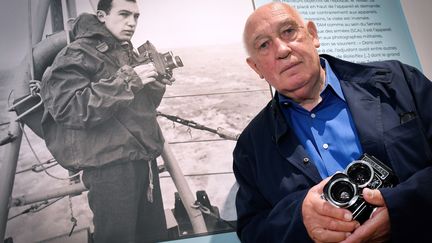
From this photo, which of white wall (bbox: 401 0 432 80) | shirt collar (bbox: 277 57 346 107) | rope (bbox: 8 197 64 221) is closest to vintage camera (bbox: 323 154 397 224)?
shirt collar (bbox: 277 57 346 107)

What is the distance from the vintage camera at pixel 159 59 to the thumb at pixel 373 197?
78cm

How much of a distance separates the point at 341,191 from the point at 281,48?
0.44m

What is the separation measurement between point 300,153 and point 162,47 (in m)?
0.66

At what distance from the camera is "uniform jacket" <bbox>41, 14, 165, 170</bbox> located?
1035mm

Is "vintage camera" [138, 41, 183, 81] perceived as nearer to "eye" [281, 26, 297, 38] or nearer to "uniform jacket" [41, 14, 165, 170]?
"uniform jacket" [41, 14, 165, 170]

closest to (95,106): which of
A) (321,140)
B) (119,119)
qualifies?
(119,119)

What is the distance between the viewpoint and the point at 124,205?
103cm

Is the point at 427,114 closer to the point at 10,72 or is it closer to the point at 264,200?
the point at 264,200

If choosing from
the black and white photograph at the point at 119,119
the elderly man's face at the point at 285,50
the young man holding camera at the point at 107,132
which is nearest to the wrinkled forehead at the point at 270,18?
the elderly man's face at the point at 285,50

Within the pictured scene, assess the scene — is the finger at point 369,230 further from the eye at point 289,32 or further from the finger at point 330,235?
the eye at point 289,32

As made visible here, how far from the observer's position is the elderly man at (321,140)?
654 mm

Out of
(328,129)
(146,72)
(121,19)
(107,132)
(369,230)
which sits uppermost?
(121,19)

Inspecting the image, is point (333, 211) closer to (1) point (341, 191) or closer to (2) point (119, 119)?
(1) point (341, 191)

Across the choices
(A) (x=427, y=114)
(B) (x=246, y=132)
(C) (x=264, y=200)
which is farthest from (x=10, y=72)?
(A) (x=427, y=114)
